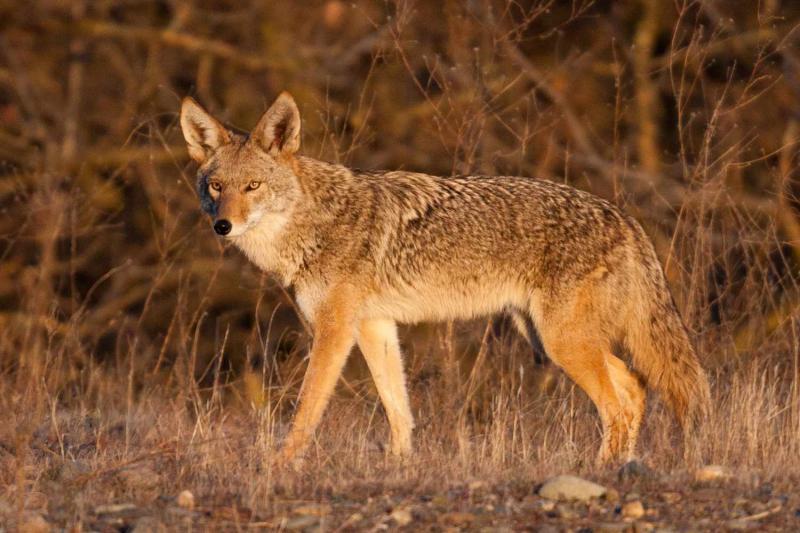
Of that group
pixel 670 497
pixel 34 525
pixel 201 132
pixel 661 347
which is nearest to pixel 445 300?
pixel 661 347

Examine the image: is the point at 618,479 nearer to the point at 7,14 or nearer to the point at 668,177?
the point at 668,177

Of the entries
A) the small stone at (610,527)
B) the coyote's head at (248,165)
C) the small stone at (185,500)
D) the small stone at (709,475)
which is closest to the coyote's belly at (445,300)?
the coyote's head at (248,165)

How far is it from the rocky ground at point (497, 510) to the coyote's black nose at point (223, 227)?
68.6 inches

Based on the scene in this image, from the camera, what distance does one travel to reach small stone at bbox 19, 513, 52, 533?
4.10 metres

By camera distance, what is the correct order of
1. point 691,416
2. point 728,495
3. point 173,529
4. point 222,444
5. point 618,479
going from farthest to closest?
point 691,416, point 222,444, point 618,479, point 728,495, point 173,529

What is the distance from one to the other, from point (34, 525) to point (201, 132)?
292cm

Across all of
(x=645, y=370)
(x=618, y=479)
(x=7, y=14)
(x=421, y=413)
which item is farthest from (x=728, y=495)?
(x=7, y=14)

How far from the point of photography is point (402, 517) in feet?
13.8

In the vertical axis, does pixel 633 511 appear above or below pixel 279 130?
below

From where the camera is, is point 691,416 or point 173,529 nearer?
point 173,529

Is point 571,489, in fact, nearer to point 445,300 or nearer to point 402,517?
point 402,517

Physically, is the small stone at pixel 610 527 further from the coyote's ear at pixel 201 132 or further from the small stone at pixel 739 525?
the coyote's ear at pixel 201 132

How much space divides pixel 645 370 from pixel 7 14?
8411 mm

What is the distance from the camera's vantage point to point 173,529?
411 cm
